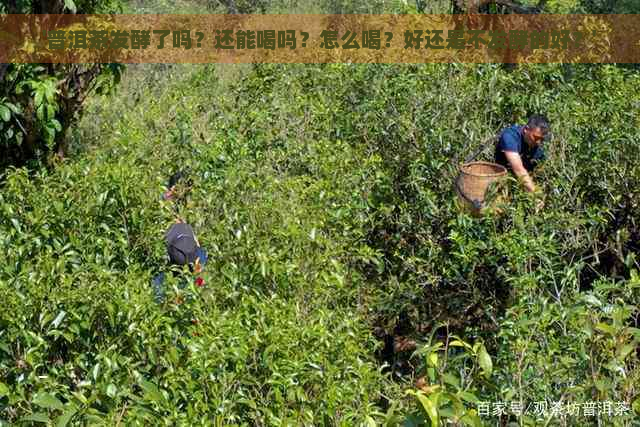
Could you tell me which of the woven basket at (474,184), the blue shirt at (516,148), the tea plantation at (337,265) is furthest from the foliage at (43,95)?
the blue shirt at (516,148)

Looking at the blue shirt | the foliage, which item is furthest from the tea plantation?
the foliage

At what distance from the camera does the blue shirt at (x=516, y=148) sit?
488 centimetres

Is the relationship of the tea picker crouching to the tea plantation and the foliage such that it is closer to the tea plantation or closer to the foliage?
the tea plantation

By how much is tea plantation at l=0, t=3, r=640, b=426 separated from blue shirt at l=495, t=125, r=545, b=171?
0.17 meters

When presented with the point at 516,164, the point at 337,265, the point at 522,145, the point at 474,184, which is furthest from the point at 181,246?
the point at 522,145

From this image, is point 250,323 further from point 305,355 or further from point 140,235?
point 140,235

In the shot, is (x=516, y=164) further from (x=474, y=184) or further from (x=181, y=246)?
(x=181, y=246)

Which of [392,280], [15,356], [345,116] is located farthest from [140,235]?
[345,116]

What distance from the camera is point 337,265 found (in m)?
3.52

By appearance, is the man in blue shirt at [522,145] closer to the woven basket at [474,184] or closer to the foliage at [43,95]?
the woven basket at [474,184]

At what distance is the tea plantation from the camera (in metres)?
2.54

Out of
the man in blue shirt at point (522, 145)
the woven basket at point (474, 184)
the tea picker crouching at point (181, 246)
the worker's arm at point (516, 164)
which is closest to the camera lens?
the tea picker crouching at point (181, 246)

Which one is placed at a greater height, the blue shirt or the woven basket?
the blue shirt

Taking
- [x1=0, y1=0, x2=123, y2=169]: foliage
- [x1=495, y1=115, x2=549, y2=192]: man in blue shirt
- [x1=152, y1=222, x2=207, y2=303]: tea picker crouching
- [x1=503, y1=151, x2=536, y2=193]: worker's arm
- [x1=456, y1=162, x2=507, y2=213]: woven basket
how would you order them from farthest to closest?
[x1=0, y1=0, x2=123, y2=169]: foliage, [x1=495, y1=115, x2=549, y2=192]: man in blue shirt, [x1=503, y1=151, x2=536, y2=193]: worker's arm, [x1=456, y1=162, x2=507, y2=213]: woven basket, [x1=152, y1=222, x2=207, y2=303]: tea picker crouching
